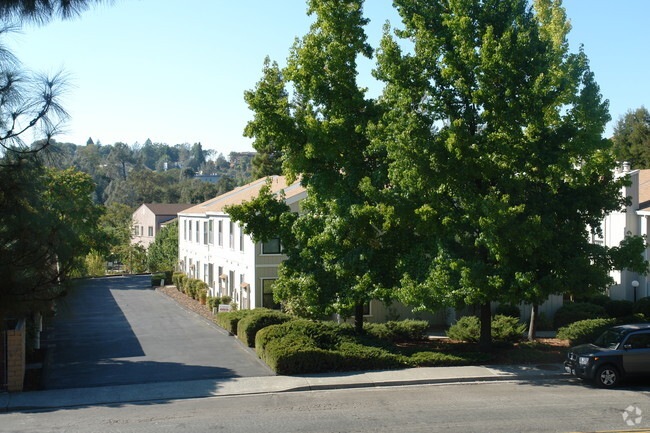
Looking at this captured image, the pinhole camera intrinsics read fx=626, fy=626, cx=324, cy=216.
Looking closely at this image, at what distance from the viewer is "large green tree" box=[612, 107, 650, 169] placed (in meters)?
56.6

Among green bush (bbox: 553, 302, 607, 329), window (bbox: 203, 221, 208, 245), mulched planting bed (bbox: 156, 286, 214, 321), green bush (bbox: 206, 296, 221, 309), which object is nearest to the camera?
green bush (bbox: 553, 302, 607, 329)

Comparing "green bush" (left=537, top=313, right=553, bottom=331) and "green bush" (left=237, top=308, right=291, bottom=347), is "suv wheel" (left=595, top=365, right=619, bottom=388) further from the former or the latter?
"green bush" (left=537, top=313, right=553, bottom=331)

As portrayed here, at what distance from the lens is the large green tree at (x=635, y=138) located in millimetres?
56594

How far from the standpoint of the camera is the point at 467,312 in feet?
89.6

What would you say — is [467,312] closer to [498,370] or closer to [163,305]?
[498,370]

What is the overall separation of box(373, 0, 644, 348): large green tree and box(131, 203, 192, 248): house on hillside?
5952 centimetres

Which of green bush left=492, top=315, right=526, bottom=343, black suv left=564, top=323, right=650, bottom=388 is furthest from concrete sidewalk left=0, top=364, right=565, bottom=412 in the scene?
green bush left=492, top=315, right=526, bottom=343

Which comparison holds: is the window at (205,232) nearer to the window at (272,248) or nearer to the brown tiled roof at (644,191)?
the window at (272,248)

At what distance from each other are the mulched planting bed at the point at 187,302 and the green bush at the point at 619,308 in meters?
18.2

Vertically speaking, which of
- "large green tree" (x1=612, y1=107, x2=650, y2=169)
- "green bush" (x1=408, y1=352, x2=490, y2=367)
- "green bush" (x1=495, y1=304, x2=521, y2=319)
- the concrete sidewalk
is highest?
"large green tree" (x1=612, y1=107, x2=650, y2=169)

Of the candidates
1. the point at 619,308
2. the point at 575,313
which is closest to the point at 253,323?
the point at 575,313

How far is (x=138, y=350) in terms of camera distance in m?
21.5

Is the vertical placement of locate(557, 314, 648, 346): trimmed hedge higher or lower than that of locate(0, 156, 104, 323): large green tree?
lower

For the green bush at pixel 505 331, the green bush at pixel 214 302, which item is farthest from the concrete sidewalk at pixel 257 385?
the green bush at pixel 214 302
